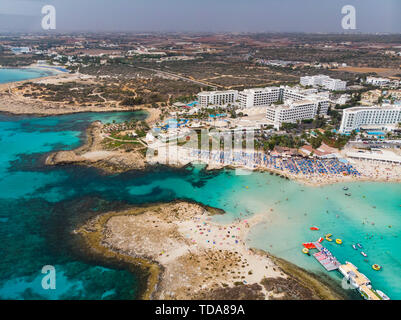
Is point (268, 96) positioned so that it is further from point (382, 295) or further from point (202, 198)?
point (382, 295)

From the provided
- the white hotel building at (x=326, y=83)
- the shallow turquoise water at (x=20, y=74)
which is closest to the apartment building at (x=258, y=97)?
the white hotel building at (x=326, y=83)

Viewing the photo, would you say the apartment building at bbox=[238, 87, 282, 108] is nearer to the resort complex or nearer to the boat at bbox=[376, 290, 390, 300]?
the resort complex

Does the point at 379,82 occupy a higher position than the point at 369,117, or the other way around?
the point at 379,82

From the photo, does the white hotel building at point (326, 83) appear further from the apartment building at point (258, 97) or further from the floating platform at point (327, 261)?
the floating platform at point (327, 261)

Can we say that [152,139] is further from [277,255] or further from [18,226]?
[277,255]

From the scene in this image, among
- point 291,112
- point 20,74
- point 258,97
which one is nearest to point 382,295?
point 291,112

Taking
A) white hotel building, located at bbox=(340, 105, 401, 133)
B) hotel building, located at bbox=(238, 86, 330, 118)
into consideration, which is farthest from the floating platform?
hotel building, located at bbox=(238, 86, 330, 118)

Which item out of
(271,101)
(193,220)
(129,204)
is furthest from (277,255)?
(271,101)
